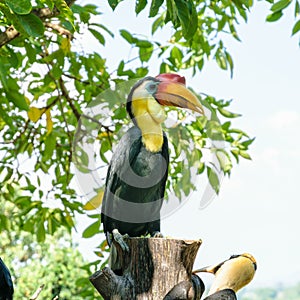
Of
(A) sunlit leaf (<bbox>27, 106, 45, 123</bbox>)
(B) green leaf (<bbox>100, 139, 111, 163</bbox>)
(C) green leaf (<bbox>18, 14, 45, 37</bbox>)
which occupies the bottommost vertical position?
(C) green leaf (<bbox>18, 14, 45, 37</bbox>)

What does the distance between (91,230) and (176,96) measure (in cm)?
155

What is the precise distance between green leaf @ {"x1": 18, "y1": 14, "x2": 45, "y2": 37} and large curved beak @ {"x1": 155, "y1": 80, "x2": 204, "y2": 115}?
65cm

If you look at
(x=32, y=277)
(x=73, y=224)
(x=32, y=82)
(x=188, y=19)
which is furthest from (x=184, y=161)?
(x=32, y=277)

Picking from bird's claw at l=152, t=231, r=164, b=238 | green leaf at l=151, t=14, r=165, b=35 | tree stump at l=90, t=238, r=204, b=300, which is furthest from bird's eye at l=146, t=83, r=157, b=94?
green leaf at l=151, t=14, r=165, b=35

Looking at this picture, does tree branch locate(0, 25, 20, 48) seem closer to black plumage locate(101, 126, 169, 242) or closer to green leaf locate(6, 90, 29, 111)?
green leaf locate(6, 90, 29, 111)

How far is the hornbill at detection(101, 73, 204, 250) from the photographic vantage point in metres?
3.02

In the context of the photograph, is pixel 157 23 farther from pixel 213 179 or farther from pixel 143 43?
pixel 213 179

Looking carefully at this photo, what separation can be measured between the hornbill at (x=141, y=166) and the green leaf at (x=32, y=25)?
649mm

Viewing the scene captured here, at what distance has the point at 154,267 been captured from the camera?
2225mm

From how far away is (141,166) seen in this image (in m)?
3.06

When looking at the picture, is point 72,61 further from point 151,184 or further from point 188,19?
point 188,19

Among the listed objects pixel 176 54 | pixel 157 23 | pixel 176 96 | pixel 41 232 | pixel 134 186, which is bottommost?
pixel 134 186

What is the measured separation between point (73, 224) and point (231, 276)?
2.50 meters

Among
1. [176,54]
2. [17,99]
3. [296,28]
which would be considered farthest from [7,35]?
[296,28]
